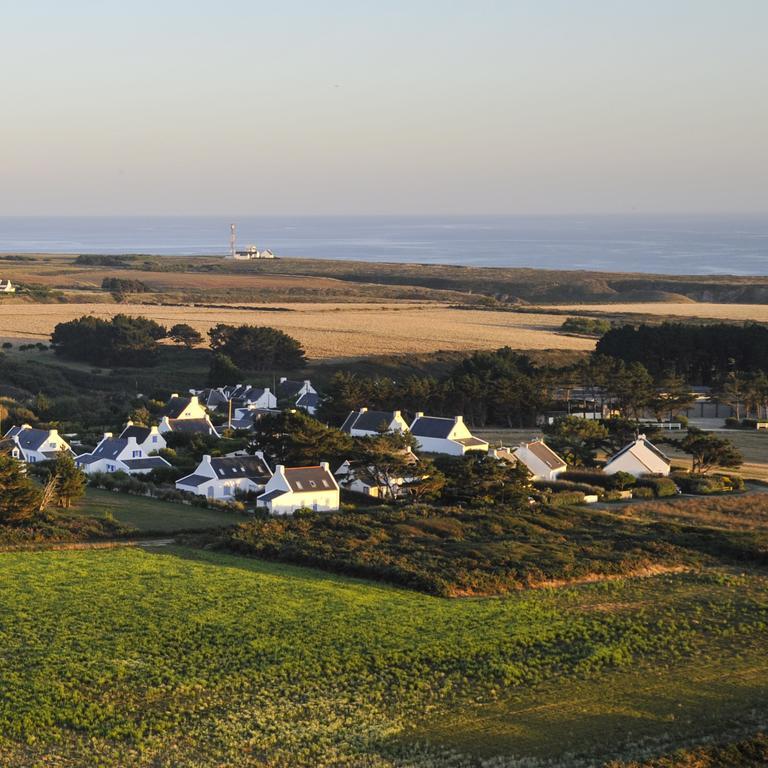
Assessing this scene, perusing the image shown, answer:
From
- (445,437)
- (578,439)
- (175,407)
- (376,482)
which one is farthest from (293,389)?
(376,482)

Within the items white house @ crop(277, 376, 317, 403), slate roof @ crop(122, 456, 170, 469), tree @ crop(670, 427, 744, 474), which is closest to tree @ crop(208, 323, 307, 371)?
white house @ crop(277, 376, 317, 403)

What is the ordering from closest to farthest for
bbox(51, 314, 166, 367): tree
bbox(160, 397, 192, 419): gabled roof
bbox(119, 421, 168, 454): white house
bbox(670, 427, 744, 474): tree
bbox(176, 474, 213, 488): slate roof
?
bbox(176, 474, 213, 488): slate roof
bbox(670, 427, 744, 474): tree
bbox(119, 421, 168, 454): white house
bbox(160, 397, 192, 419): gabled roof
bbox(51, 314, 166, 367): tree

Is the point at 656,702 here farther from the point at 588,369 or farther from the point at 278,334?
the point at 278,334

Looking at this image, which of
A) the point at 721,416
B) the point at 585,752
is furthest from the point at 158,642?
the point at 721,416

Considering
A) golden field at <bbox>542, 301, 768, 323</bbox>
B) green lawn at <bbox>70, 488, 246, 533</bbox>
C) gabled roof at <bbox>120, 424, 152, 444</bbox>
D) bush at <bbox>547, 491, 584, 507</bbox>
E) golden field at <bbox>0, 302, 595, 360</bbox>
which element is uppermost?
golden field at <bbox>542, 301, 768, 323</bbox>

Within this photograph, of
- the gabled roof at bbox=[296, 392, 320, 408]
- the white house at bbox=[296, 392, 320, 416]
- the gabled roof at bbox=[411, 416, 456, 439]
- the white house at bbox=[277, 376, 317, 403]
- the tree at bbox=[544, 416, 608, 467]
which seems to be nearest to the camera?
the tree at bbox=[544, 416, 608, 467]

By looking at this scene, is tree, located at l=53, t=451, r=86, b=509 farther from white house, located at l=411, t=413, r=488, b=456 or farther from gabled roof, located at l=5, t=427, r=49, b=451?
white house, located at l=411, t=413, r=488, b=456

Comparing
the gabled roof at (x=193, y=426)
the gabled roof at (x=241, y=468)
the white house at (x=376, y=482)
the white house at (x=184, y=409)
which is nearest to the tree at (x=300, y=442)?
the gabled roof at (x=241, y=468)
